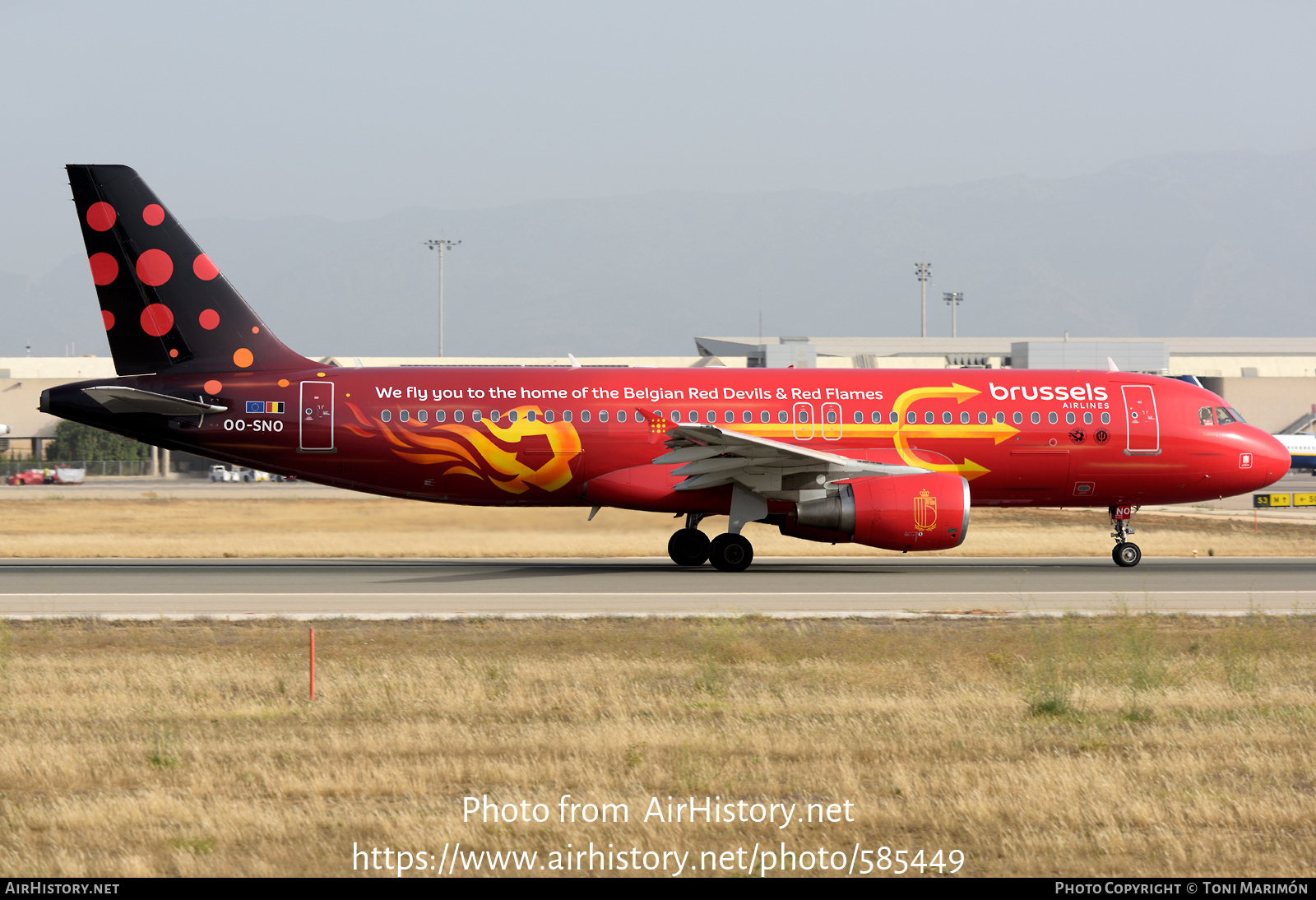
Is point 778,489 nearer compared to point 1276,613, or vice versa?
point 1276,613

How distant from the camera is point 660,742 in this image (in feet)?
35.4

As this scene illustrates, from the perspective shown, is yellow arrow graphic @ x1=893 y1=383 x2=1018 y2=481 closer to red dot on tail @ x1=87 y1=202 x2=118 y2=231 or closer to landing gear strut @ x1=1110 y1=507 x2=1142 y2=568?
landing gear strut @ x1=1110 y1=507 x2=1142 y2=568

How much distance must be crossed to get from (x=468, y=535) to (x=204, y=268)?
846 centimetres

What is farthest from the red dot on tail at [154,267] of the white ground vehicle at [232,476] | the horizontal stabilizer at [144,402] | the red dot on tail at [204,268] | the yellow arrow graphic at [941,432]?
the white ground vehicle at [232,476]

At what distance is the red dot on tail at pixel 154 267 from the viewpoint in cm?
2684

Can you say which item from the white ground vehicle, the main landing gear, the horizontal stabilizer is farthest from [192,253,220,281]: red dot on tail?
the white ground vehicle

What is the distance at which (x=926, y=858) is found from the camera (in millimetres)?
7719

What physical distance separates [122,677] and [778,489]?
14698mm

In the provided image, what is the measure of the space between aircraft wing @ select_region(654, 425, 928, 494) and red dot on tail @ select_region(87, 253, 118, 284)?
488 inches

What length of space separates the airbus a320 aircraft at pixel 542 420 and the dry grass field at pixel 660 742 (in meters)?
9.31

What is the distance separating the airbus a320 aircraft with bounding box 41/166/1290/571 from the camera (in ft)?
86.2

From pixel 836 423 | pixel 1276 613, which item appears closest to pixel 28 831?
pixel 1276 613

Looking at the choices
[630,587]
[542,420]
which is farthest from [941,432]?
[542,420]
